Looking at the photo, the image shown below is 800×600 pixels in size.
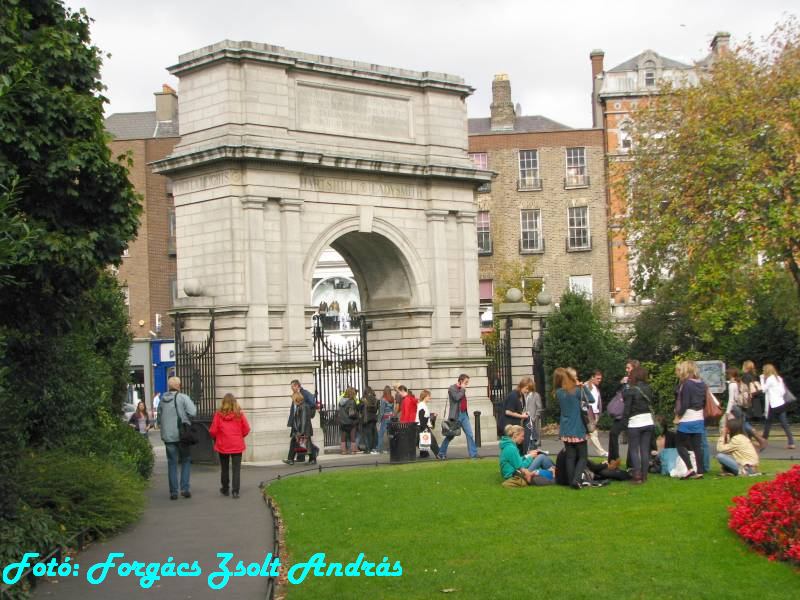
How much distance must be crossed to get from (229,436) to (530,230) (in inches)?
1499

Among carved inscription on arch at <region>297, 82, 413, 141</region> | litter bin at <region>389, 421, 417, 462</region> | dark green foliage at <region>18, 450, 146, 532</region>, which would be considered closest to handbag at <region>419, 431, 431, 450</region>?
litter bin at <region>389, 421, 417, 462</region>

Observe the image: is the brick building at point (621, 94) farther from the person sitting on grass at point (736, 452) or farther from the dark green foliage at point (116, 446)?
the person sitting on grass at point (736, 452)

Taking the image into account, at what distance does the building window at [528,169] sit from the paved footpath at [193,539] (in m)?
32.7

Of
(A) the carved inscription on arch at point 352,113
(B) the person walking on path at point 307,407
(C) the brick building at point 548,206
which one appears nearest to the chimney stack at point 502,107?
(C) the brick building at point 548,206

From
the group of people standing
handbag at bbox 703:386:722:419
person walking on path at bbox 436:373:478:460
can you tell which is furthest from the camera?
the group of people standing

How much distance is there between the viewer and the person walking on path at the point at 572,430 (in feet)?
55.3

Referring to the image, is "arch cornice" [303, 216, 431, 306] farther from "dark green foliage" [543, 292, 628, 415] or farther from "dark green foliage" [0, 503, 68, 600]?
"dark green foliage" [0, 503, 68, 600]

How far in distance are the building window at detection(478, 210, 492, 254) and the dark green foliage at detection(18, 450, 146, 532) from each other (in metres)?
40.5

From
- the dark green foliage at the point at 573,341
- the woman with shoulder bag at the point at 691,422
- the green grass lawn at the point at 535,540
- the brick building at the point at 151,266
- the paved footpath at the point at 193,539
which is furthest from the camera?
the brick building at the point at 151,266

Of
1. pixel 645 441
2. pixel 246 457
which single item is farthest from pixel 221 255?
pixel 645 441

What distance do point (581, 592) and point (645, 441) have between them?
22.2ft

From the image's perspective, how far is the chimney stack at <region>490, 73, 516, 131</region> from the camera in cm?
5853

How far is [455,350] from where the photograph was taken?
98.0 feet

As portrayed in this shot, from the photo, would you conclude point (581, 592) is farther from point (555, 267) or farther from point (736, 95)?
point (555, 267)
